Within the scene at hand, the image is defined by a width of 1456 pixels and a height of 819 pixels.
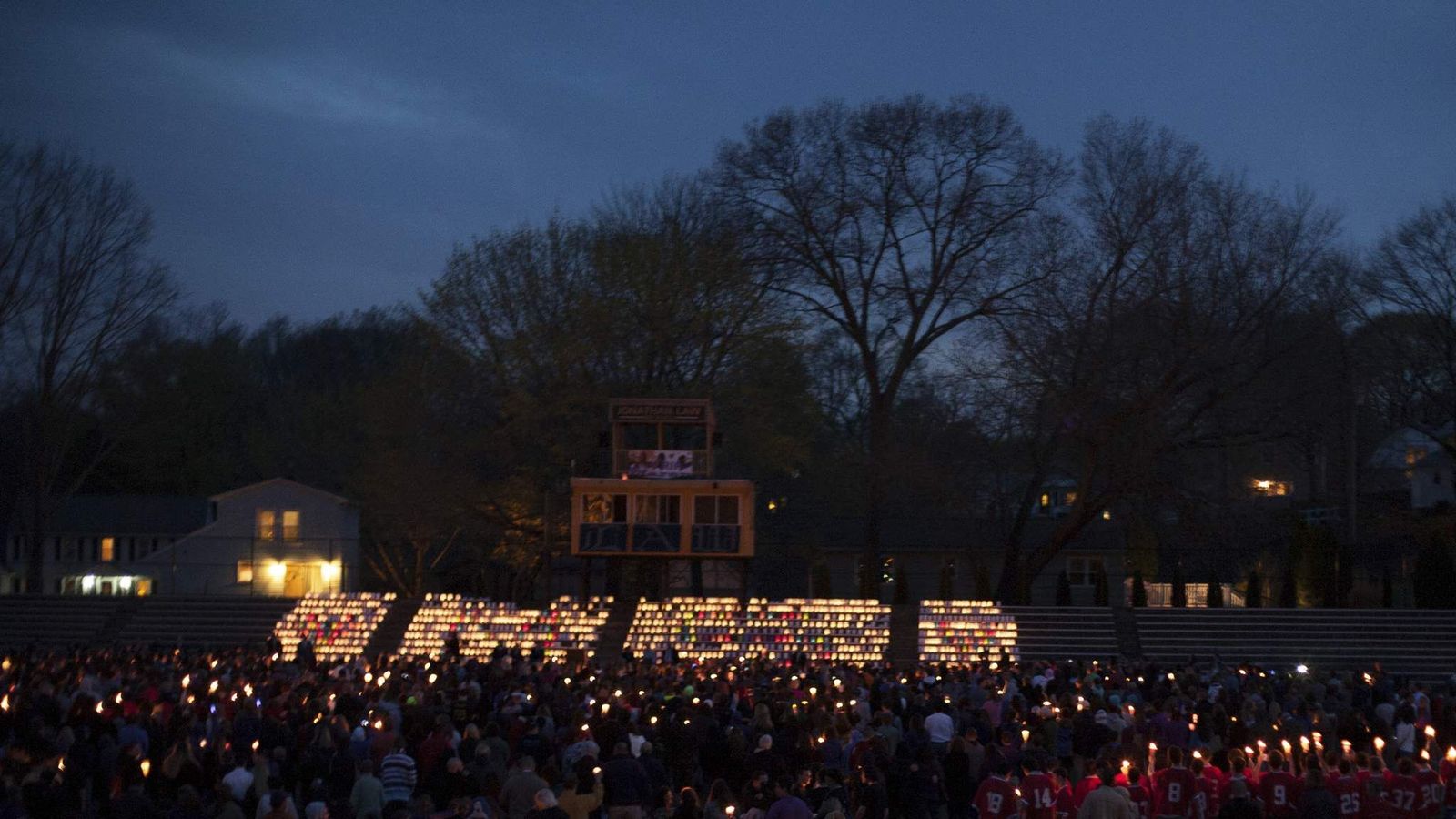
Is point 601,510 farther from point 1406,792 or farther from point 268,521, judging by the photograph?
point 1406,792

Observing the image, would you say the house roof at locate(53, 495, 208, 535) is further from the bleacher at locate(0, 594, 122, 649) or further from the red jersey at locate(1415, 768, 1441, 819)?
the red jersey at locate(1415, 768, 1441, 819)

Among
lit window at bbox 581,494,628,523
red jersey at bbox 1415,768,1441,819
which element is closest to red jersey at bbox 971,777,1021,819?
red jersey at bbox 1415,768,1441,819

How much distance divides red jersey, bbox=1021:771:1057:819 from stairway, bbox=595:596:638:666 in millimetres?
22462

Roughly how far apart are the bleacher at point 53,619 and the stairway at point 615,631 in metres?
13.6

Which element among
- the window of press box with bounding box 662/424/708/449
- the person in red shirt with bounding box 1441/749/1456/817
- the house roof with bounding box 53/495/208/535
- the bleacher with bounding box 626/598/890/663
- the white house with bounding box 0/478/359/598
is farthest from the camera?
the house roof with bounding box 53/495/208/535

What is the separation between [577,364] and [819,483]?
1252cm

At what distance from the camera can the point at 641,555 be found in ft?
126

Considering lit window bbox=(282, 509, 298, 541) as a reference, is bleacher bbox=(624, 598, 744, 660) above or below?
below

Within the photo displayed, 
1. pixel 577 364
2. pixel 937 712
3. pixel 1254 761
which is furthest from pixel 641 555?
pixel 1254 761

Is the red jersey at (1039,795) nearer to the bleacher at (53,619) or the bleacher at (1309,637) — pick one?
the bleacher at (1309,637)

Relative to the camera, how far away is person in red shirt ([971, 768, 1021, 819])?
13516 millimetres

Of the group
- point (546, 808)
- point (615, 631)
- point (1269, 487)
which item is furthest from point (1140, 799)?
point (1269, 487)

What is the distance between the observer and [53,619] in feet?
136

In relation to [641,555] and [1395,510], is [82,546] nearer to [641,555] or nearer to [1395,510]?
[641,555]
